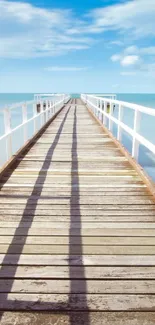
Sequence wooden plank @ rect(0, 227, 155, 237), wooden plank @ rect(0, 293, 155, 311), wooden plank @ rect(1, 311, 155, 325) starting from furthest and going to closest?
wooden plank @ rect(0, 227, 155, 237) < wooden plank @ rect(0, 293, 155, 311) < wooden plank @ rect(1, 311, 155, 325)

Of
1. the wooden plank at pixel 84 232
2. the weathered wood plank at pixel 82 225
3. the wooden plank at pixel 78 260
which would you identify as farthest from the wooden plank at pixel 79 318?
the weathered wood plank at pixel 82 225

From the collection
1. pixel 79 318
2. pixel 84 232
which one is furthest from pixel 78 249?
pixel 79 318

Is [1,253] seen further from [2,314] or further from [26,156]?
[26,156]

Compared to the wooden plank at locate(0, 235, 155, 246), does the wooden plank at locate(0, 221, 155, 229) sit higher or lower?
higher

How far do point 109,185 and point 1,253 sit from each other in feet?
6.90

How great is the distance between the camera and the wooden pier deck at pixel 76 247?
188 centimetres

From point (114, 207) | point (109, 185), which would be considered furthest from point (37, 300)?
point (109, 185)

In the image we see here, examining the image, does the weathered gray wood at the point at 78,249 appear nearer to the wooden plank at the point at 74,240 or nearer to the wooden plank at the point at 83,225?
the wooden plank at the point at 74,240

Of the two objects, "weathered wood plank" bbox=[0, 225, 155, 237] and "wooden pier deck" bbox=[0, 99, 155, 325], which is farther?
"weathered wood plank" bbox=[0, 225, 155, 237]

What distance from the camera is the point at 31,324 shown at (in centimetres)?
176

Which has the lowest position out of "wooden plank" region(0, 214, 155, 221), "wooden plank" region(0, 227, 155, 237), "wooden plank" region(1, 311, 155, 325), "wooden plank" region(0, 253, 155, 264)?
"wooden plank" region(1, 311, 155, 325)

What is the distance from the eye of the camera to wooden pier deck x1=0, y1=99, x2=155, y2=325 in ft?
6.17

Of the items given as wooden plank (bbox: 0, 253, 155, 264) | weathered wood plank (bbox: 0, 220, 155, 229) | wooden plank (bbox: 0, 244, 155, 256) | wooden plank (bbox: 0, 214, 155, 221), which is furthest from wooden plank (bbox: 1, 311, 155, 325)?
Result: wooden plank (bbox: 0, 214, 155, 221)

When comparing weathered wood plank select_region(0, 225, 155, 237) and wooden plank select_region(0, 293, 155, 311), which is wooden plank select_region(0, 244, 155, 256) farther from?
wooden plank select_region(0, 293, 155, 311)
